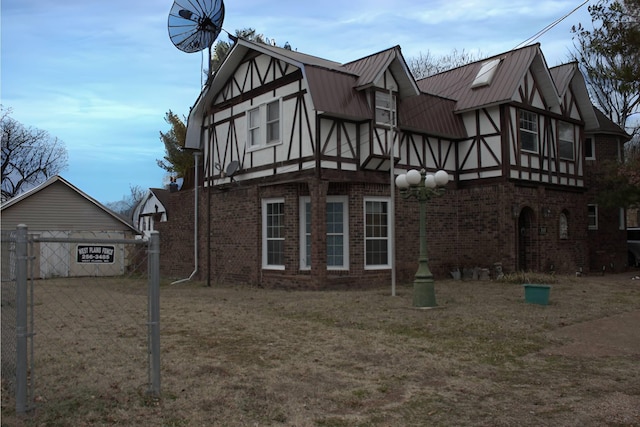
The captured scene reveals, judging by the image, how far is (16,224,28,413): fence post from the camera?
485 centimetres

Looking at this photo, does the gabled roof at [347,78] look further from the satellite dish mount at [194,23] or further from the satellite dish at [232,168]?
the satellite dish at [232,168]

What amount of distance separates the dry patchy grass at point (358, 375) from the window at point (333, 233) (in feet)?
15.1

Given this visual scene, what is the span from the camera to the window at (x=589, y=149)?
24359mm

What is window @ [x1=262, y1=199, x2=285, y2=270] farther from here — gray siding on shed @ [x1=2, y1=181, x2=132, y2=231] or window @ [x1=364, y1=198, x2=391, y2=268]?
gray siding on shed @ [x1=2, y1=181, x2=132, y2=231]

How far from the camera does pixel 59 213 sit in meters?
28.7

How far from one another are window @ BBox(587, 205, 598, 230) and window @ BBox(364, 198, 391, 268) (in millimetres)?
11694

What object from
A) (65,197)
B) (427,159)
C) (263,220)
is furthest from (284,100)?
(65,197)

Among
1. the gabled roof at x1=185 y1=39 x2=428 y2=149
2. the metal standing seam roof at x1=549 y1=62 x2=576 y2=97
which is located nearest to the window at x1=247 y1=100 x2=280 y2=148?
the gabled roof at x1=185 y1=39 x2=428 y2=149

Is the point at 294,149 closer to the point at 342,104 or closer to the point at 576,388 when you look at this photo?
the point at 342,104

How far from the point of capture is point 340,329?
974 cm

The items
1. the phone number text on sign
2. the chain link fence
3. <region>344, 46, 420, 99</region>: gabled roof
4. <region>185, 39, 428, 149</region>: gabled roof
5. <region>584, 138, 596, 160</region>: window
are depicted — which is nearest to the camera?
the chain link fence

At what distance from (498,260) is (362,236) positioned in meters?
5.15

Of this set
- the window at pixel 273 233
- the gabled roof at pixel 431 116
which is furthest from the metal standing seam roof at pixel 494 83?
the window at pixel 273 233

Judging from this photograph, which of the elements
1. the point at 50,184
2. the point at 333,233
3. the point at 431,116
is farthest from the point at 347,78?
the point at 50,184
